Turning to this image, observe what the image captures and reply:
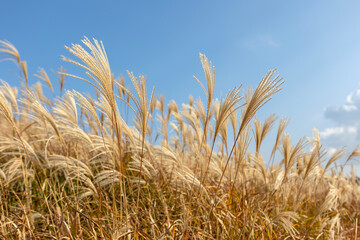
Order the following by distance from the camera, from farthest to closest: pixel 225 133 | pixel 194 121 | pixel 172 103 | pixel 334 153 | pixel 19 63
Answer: pixel 19 63 < pixel 172 103 < pixel 334 153 < pixel 194 121 < pixel 225 133

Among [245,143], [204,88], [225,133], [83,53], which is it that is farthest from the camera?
[225,133]

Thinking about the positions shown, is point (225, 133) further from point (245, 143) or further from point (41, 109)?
point (41, 109)

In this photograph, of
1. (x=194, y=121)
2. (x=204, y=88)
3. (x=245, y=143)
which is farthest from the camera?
(x=194, y=121)

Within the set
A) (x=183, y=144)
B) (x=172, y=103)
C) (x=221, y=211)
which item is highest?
(x=172, y=103)

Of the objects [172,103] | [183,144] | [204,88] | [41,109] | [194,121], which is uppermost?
[172,103]

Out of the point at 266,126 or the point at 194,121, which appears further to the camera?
the point at 194,121

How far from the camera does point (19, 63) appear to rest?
5.17 m

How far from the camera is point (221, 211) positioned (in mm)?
2549

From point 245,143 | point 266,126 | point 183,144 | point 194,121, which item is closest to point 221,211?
point 245,143

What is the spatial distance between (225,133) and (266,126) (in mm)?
354

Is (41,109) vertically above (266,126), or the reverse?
(266,126)

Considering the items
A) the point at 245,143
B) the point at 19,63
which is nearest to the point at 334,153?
the point at 245,143

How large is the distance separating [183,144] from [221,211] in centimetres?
223

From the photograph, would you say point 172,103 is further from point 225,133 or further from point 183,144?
point 225,133
